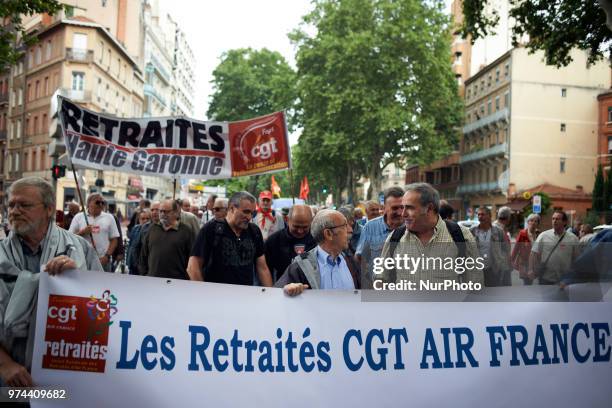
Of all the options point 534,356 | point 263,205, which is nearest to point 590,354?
point 534,356

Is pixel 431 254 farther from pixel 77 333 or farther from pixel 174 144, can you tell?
pixel 174 144

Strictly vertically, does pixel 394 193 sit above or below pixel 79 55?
below

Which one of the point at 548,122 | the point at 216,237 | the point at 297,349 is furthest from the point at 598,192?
the point at 297,349

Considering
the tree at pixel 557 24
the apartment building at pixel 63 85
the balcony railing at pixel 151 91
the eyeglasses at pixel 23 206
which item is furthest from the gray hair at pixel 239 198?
the balcony railing at pixel 151 91

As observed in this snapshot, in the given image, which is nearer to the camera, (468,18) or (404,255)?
(404,255)

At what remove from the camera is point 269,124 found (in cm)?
816

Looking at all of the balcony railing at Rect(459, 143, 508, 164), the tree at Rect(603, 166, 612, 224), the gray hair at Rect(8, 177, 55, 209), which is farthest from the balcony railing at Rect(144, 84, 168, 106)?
the gray hair at Rect(8, 177, 55, 209)

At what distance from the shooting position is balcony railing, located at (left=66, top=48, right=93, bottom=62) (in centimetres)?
4878

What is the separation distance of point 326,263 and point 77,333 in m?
1.67

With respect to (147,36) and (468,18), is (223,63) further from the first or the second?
(468,18)

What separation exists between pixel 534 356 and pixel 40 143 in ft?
176

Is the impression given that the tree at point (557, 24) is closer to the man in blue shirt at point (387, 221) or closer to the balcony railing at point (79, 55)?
the man in blue shirt at point (387, 221)

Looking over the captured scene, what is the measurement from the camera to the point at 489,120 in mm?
55594

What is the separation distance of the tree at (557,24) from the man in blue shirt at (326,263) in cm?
1254
